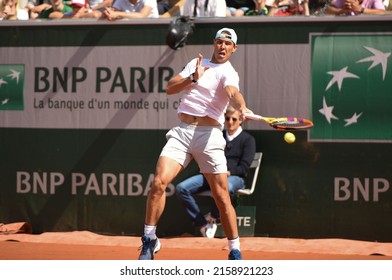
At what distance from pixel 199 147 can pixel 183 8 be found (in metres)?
3.54

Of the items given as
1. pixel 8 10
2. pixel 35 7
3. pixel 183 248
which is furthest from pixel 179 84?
pixel 35 7

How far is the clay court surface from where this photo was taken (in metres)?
8.94

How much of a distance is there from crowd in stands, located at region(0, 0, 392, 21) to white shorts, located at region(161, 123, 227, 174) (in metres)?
2.98

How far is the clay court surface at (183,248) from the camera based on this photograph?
8.94 meters

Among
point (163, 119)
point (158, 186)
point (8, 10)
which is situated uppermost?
point (8, 10)

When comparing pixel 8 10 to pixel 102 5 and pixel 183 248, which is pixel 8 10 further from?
pixel 183 248

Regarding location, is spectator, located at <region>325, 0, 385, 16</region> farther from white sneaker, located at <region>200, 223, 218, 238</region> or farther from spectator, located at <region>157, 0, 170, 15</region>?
white sneaker, located at <region>200, 223, 218, 238</region>

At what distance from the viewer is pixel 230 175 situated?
32.0 ft

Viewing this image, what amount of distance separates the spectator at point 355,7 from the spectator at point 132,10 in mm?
2058

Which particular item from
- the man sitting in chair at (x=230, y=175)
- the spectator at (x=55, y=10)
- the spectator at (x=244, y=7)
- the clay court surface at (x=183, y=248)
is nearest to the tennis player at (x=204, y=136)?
the clay court surface at (x=183, y=248)

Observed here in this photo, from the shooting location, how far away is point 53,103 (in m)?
10.4

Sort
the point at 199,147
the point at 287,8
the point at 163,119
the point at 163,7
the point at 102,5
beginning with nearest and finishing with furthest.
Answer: the point at 199,147
the point at 163,119
the point at 287,8
the point at 163,7
the point at 102,5

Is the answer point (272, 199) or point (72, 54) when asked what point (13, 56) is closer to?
point (72, 54)

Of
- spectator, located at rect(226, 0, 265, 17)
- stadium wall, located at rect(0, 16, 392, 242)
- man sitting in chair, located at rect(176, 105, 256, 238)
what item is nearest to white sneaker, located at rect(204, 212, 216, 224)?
man sitting in chair, located at rect(176, 105, 256, 238)
